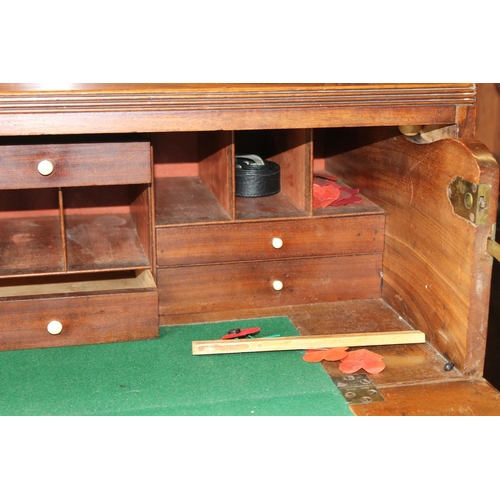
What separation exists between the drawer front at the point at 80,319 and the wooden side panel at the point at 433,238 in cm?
68

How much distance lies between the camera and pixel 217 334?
1.94 m

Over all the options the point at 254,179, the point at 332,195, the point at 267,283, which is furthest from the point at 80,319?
the point at 332,195

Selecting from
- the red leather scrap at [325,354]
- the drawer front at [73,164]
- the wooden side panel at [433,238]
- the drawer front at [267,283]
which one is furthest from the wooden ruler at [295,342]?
the drawer front at [73,164]

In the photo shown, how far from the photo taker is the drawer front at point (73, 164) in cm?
172

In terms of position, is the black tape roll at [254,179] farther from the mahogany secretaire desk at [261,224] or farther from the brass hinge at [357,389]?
the brass hinge at [357,389]

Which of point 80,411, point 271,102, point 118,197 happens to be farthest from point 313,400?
point 118,197

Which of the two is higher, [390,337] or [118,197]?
[118,197]

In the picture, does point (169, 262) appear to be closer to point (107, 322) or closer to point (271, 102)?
point (107, 322)

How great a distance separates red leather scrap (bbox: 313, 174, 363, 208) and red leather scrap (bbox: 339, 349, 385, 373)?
0.49m

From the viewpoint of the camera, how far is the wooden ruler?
5.99 feet

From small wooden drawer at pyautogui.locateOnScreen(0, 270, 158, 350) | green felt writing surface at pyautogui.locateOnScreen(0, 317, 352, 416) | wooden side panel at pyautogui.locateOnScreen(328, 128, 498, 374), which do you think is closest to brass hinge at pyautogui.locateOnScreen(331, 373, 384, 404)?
green felt writing surface at pyautogui.locateOnScreen(0, 317, 352, 416)

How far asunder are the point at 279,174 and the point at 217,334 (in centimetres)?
58

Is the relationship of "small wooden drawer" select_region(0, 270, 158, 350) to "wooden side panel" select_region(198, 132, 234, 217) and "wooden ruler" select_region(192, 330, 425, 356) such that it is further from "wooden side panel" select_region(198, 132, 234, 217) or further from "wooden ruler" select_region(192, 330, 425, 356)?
"wooden side panel" select_region(198, 132, 234, 217)
